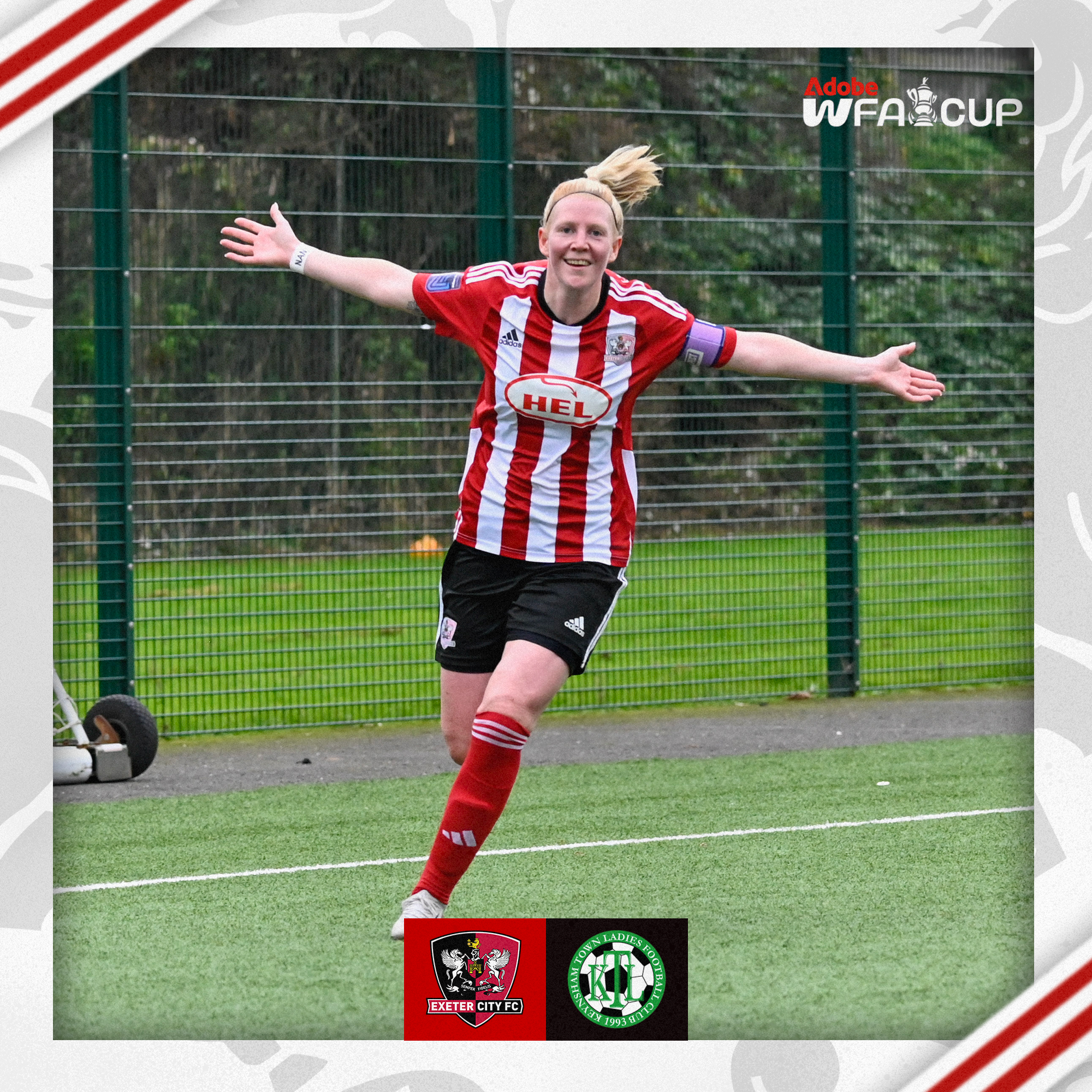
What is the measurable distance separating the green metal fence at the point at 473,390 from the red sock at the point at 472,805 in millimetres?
2833

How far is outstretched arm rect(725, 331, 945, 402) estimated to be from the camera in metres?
4.08

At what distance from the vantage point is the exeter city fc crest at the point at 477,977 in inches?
139

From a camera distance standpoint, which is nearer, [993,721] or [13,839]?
[13,839]

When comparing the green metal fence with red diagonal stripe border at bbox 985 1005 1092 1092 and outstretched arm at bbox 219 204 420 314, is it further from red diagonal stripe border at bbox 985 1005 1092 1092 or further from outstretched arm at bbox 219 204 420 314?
red diagonal stripe border at bbox 985 1005 1092 1092

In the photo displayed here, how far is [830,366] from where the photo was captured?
4.25 m

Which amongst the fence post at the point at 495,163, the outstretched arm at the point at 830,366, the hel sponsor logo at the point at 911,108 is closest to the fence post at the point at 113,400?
the fence post at the point at 495,163

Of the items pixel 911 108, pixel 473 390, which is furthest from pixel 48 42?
pixel 473 390

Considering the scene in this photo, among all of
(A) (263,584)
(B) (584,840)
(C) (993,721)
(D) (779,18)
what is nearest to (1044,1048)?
(D) (779,18)

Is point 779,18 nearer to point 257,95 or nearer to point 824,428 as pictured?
point 257,95

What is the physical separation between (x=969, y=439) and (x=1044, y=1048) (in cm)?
629

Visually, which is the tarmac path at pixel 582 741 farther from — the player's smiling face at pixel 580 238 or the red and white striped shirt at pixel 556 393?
the player's smiling face at pixel 580 238

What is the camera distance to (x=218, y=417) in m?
8.05

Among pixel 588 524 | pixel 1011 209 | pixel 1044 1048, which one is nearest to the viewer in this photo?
pixel 1044 1048

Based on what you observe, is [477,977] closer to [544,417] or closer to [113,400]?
[544,417]
